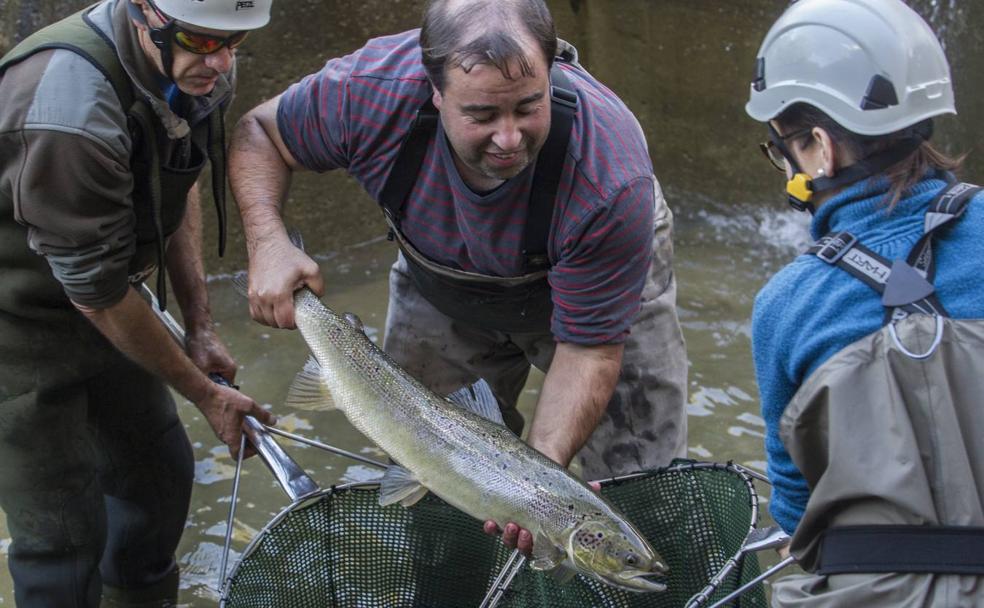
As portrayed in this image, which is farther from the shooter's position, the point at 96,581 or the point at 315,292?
the point at 96,581

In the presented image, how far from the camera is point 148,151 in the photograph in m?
3.28

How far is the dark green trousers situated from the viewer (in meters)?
3.48

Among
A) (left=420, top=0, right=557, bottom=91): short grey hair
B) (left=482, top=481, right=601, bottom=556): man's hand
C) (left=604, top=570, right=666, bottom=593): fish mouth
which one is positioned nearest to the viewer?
(left=604, top=570, right=666, bottom=593): fish mouth

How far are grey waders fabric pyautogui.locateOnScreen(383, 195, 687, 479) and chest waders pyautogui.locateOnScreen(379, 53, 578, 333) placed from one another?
116mm

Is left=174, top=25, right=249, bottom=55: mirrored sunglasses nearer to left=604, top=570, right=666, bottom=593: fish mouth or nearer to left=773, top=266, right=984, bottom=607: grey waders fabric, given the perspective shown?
left=604, top=570, right=666, bottom=593: fish mouth

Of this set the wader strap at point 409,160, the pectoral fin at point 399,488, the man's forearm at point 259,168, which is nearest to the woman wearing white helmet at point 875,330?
the pectoral fin at point 399,488

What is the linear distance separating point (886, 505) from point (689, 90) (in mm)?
6437

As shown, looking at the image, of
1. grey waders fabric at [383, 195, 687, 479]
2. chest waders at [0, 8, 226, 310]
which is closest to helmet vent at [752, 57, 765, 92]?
grey waders fabric at [383, 195, 687, 479]

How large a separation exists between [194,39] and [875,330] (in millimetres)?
A: 1986

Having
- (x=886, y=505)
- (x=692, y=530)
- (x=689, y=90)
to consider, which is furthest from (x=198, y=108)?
(x=689, y=90)

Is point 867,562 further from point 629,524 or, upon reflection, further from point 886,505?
point 629,524

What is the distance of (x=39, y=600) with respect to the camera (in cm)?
365

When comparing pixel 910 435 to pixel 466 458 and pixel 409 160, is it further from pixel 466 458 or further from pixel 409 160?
pixel 409 160

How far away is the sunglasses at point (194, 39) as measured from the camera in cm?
309
